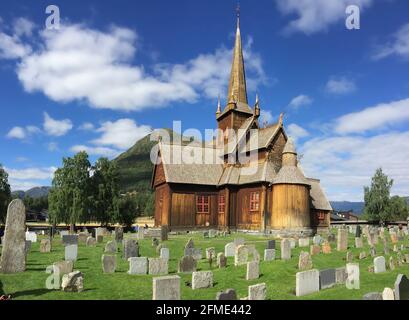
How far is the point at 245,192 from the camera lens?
1421 inches

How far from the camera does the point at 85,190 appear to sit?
48.7 meters

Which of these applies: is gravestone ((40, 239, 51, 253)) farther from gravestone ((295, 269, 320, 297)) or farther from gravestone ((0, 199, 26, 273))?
gravestone ((295, 269, 320, 297))

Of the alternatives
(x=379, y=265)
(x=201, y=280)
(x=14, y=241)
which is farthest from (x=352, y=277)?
(x=14, y=241)

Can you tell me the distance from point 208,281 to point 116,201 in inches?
1529

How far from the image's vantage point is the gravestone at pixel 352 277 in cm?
1288

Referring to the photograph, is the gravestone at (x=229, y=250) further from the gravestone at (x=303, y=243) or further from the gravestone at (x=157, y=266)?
the gravestone at (x=303, y=243)

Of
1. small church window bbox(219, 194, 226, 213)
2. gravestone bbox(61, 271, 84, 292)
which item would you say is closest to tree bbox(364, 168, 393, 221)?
small church window bbox(219, 194, 226, 213)

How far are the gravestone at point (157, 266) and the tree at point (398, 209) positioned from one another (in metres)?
61.7

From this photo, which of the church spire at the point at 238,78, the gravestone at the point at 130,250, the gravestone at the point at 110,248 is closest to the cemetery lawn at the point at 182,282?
the gravestone at the point at 130,250

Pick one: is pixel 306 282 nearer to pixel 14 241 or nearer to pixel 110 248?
pixel 14 241

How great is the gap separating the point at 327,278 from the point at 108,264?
26.3ft
